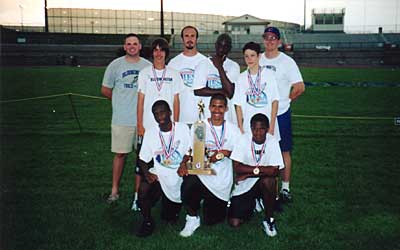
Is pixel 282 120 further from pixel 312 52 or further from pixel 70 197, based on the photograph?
pixel 312 52

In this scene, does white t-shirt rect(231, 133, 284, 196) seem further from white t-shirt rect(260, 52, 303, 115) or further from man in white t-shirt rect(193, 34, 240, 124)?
white t-shirt rect(260, 52, 303, 115)

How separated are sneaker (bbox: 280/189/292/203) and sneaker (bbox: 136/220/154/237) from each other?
1.74m

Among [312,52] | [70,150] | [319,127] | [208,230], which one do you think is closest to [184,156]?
[208,230]

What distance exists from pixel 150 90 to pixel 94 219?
4.76ft

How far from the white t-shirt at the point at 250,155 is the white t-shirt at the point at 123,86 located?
138cm

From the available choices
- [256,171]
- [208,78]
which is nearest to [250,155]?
[256,171]

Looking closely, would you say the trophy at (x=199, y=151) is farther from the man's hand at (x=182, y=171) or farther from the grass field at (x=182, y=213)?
the grass field at (x=182, y=213)

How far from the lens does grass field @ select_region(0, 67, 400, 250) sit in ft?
14.3

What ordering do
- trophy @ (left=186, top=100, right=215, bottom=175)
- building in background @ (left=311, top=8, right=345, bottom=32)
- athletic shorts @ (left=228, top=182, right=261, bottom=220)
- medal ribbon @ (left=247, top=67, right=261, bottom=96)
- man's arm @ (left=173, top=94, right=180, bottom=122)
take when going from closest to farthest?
1. trophy @ (left=186, top=100, right=215, bottom=175)
2. athletic shorts @ (left=228, top=182, right=261, bottom=220)
3. medal ribbon @ (left=247, top=67, right=261, bottom=96)
4. man's arm @ (left=173, top=94, right=180, bottom=122)
5. building in background @ (left=311, top=8, right=345, bottom=32)

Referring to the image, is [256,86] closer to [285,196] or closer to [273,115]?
[273,115]

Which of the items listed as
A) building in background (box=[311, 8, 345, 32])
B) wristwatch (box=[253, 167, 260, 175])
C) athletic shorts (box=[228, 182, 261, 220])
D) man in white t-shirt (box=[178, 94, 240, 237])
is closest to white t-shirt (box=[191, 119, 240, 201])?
man in white t-shirt (box=[178, 94, 240, 237])

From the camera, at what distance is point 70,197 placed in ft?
18.5

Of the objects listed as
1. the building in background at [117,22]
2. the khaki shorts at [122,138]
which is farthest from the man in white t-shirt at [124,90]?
the building in background at [117,22]

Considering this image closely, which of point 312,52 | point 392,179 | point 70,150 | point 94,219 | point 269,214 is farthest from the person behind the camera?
point 312,52
